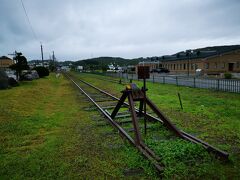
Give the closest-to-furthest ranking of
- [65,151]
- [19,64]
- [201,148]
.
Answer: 1. [201,148]
2. [65,151]
3. [19,64]

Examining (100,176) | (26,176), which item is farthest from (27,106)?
(100,176)

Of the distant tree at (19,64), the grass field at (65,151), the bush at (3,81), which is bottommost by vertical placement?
the grass field at (65,151)

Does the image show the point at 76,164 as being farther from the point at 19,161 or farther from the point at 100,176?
the point at 19,161

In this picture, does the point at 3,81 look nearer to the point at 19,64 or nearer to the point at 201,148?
the point at 19,64

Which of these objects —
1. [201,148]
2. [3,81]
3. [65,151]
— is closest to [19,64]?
[3,81]

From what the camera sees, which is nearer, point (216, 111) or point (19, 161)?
point (19, 161)

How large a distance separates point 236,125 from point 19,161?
6.68 metres

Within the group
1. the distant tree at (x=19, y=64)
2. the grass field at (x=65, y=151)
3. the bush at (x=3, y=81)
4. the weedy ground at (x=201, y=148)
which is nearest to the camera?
the weedy ground at (x=201, y=148)

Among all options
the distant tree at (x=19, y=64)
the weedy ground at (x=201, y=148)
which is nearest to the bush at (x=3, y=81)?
the distant tree at (x=19, y=64)

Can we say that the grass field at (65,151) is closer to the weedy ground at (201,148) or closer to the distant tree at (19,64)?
the weedy ground at (201,148)

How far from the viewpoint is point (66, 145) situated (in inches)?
231

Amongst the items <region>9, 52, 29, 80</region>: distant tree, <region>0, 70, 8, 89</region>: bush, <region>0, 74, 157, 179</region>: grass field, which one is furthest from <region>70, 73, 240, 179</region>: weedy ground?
<region>9, 52, 29, 80</region>: distant tree

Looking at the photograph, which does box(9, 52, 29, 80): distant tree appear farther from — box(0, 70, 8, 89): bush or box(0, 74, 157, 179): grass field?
box(0, 74, 157, 179): grass field

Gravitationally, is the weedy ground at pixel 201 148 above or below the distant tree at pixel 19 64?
below
